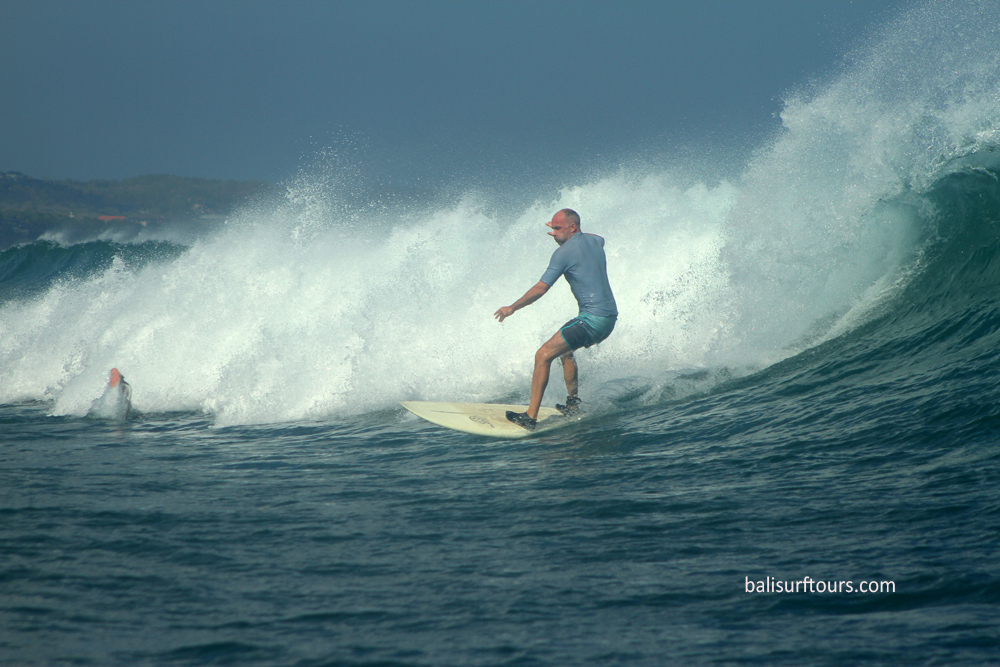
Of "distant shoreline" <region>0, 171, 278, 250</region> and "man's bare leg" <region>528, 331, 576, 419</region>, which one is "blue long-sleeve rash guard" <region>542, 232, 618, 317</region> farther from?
"distant shoreline" <region>0, 171, 278, 250</region>

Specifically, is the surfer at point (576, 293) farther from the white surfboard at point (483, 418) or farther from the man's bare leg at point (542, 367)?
the white surfboard at point (483, 418)

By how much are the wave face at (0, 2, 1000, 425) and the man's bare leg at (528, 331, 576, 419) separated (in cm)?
108

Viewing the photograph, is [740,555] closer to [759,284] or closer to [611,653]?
[611,653]

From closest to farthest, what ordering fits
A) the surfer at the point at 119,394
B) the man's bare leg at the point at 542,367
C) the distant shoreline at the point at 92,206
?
the man's bare leg at the point at 542,367
the surfer at the point at 119,394
the distant shoreline at the point at 92,206

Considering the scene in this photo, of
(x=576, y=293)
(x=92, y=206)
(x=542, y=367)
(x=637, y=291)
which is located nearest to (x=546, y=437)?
(x=542, y=367)

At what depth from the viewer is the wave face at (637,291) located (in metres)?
8.65

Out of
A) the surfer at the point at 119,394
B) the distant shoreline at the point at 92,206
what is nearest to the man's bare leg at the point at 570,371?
the surfer at the point at 119,394

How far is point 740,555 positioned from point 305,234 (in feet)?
34.0

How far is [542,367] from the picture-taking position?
6.80 metres

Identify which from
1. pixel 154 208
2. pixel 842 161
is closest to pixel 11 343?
pixel 842 161

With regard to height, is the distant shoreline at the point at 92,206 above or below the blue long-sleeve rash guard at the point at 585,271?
above

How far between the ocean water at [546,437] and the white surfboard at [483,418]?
20cm

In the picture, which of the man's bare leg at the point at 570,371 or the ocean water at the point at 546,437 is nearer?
the ocean water at the point at 546,437

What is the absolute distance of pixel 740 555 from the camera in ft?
12.3
